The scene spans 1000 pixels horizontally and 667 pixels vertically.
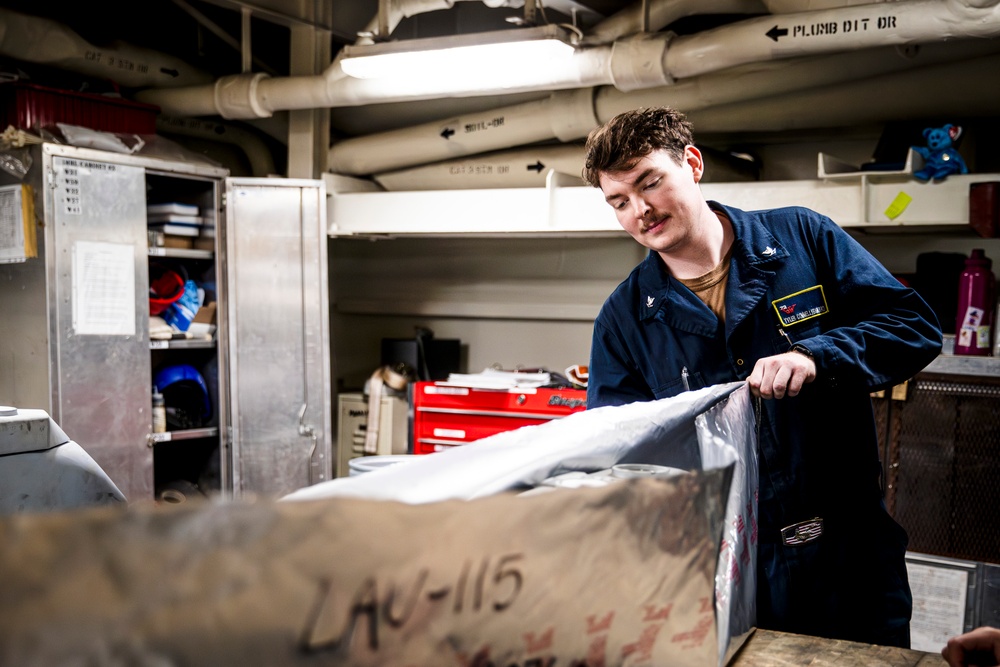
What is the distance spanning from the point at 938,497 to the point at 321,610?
3.10 meters

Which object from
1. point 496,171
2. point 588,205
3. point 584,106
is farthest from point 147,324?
point 584,106

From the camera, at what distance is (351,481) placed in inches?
26.5

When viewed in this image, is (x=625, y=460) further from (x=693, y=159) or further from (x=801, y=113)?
(x=801, y=113)

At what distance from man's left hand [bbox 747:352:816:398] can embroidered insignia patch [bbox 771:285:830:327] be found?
0.31 meters

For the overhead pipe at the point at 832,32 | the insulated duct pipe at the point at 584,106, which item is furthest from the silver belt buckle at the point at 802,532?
the insulated duct pipe at the point at 584,106

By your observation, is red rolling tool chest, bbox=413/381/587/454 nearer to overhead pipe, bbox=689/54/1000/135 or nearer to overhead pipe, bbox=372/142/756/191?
overhead pipe, bbox=372/142/756/191

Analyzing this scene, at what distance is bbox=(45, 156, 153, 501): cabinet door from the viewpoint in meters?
3.30

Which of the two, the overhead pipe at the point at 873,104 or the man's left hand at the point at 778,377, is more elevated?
the overhead pipe at the point at 873,104

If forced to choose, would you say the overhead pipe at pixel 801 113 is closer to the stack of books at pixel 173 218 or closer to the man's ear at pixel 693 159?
the stack of books at pixel 173 218

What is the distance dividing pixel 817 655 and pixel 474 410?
284 cm

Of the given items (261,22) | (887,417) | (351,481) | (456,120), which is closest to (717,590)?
(351,481)

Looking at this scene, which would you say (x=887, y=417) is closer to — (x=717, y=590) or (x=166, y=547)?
(x=717, y=590)

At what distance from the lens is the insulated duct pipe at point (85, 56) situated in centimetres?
361

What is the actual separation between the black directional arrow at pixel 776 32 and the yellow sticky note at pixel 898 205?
2.45ft
